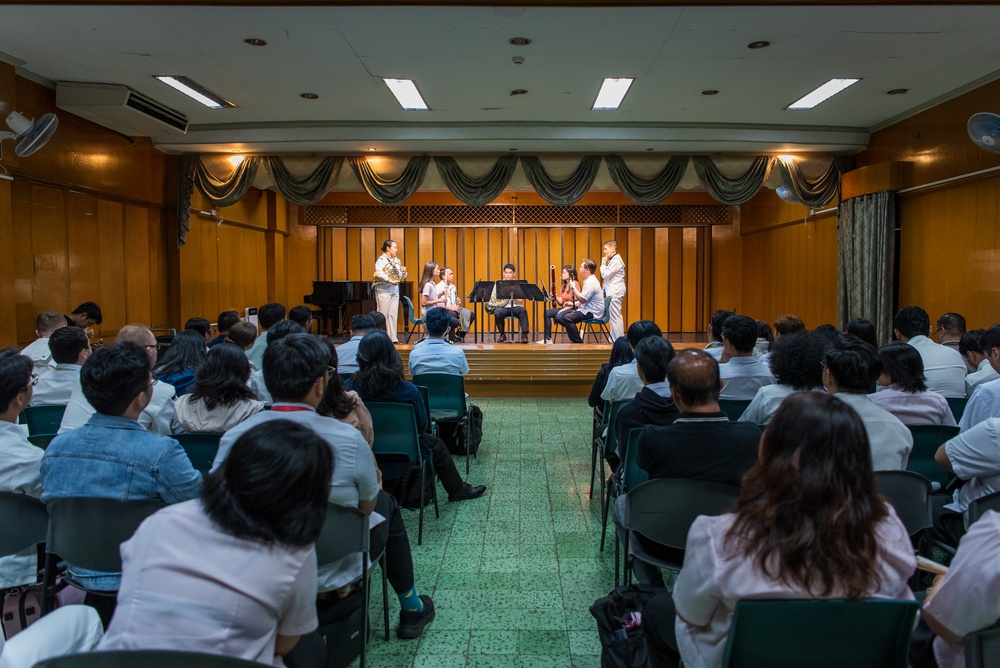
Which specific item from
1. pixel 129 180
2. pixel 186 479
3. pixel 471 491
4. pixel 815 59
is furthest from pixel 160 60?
pixel 815 59

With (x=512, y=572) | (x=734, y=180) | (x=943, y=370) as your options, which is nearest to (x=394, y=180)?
(x=734, y=180)

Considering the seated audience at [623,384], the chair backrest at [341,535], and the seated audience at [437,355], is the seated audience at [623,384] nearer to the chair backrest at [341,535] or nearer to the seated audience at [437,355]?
the seated audience at [437,355]

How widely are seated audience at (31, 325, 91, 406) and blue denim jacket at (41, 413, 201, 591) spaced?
186 cm

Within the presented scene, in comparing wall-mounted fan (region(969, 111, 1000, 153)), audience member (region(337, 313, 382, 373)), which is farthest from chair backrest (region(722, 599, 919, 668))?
wall-mounted fan (region(969, 111, 1000, 153))

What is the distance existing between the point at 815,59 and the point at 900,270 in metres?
3.21

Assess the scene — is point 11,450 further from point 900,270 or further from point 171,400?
point 900,270

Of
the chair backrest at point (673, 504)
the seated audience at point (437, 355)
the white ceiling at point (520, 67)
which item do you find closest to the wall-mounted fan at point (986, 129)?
the white ceiling at point (520, 67)

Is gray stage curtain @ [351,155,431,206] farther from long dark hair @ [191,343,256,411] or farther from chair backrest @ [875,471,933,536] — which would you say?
chair backrest @ [875,471,933,536]

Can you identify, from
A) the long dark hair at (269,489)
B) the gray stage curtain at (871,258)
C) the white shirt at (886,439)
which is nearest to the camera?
the long dark hair at (269,489)

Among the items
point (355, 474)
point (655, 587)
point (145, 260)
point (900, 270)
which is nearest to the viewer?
point (355, 474)

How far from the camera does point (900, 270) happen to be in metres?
7.60

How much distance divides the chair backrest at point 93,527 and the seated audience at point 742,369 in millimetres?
2849

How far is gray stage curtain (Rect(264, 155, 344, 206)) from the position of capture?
8.48 m

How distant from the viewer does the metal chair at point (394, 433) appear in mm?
3258
